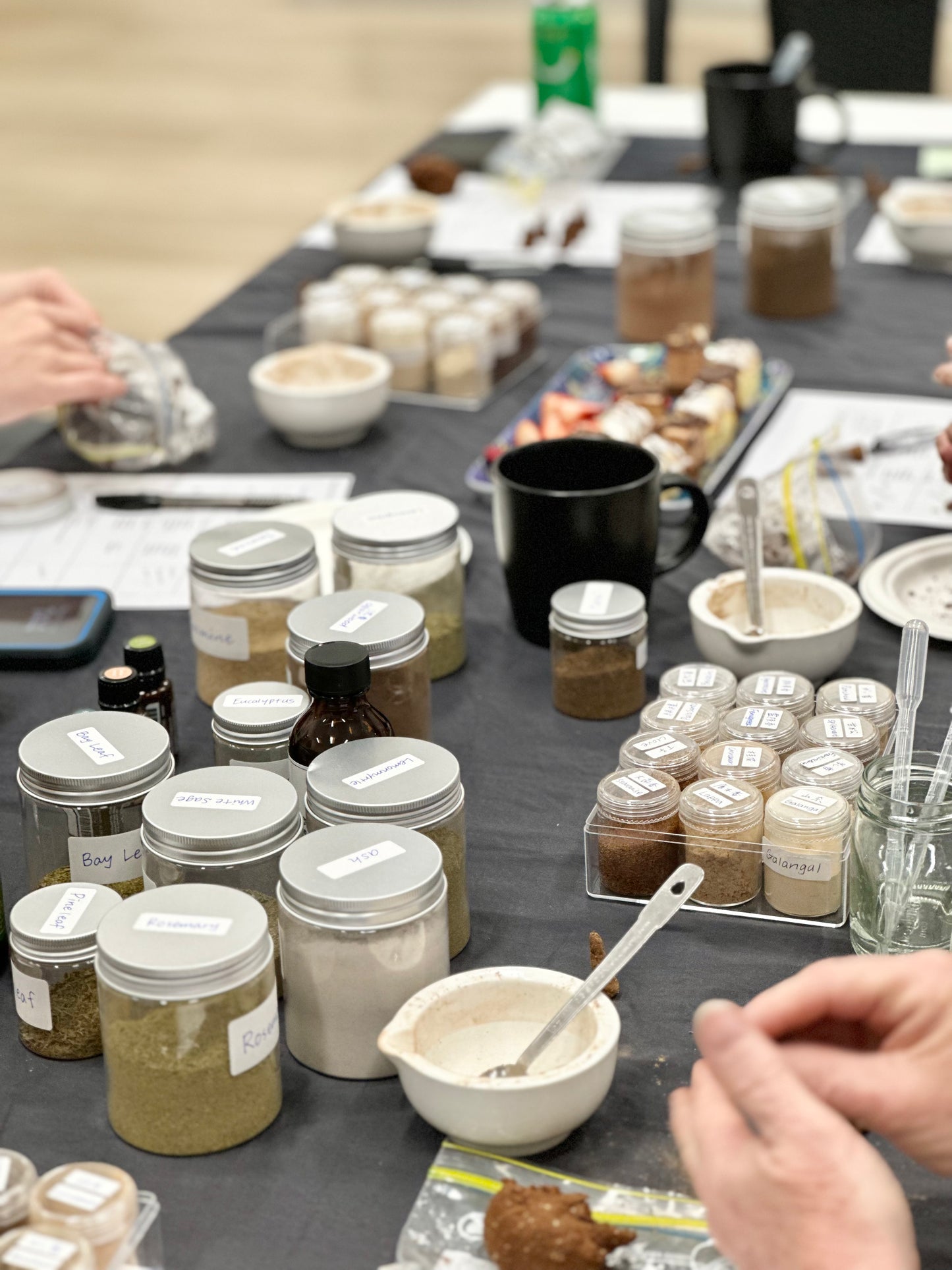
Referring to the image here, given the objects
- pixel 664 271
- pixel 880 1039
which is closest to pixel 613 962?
pixel 880 1039

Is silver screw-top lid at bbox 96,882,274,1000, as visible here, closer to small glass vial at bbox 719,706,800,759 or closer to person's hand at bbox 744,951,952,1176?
person's hand at bbox 744,951,952,1176

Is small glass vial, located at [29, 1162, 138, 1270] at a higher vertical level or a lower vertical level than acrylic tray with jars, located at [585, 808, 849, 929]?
higher

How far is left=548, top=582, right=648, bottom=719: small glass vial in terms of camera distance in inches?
47.3

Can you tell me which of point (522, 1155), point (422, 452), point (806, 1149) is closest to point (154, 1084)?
point (522, 1155)

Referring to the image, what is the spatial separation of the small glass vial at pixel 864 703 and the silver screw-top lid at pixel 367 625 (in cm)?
29

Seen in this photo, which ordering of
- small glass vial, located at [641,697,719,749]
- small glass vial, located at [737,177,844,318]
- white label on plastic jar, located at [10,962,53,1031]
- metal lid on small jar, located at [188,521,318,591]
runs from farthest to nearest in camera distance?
small glass vial, located at [737,177,844,318] < metal lid on small jar, located at [188,521,318,591] < small glass vial, located at [641,697,719,749] < white label on plastic jar, located at [10,962,53,1031]

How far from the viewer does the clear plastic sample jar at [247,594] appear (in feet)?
3.90

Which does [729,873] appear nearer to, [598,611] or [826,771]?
[826,771]

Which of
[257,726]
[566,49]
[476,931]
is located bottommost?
[476,931]

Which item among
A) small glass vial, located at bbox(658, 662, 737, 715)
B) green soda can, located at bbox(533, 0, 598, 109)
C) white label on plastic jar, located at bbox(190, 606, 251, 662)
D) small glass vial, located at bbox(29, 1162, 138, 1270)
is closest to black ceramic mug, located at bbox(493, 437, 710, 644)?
small glass vial, located at bbox(658, 662, 737, 715)

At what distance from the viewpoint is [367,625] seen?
1077 mm

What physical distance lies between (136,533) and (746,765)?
2.60 ft

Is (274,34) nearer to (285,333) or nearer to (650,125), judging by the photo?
(650,125)

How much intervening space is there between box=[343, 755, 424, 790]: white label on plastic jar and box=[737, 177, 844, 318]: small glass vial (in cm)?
126
